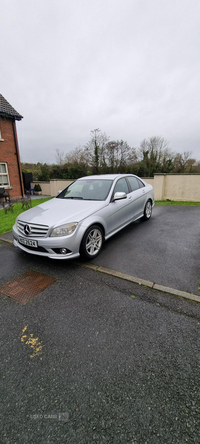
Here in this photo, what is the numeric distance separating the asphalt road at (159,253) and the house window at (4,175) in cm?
1134

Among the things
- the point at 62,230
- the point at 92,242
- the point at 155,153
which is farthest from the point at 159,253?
the point at 155,153

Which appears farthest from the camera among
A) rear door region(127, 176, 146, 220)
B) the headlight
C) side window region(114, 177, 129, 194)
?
rear door region(127, 176, 146, 220)

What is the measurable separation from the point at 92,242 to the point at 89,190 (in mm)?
1534

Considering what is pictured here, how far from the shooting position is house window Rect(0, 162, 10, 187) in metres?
13.5

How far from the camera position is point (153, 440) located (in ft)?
4.14

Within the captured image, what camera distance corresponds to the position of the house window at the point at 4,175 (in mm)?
13530

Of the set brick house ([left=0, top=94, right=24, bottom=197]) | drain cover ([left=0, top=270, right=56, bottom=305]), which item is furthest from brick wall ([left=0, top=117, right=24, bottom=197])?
drain cover ([left=0, top=270, right=56, bottom=305])

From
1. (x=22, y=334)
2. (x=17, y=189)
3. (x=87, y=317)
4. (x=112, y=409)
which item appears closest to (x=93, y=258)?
(x=87, y=317)

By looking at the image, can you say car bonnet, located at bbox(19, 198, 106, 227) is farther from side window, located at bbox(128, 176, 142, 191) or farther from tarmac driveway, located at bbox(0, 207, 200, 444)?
side window, located at bbox(128, 176, 142, 191)

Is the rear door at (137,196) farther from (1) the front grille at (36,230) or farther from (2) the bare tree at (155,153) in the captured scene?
(2) the bare tree at (155,153)

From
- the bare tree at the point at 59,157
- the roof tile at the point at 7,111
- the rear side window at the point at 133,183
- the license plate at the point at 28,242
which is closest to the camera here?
the license plate at the point at 28,242

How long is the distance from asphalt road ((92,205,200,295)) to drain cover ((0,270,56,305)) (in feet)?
3.31

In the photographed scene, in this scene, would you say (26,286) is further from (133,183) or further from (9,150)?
(9,150)

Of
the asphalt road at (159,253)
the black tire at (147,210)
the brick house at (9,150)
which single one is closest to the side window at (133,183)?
the black tire at (147,210)
